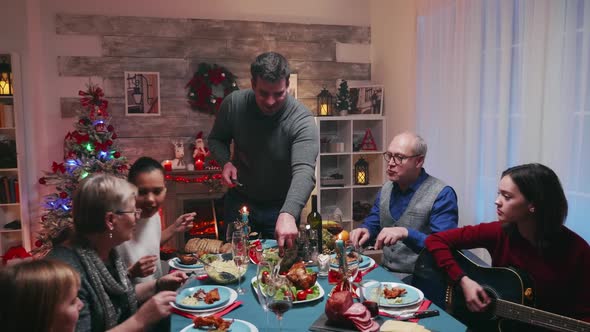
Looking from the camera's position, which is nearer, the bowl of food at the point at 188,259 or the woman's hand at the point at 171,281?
the woman's hand at the point at 171,281

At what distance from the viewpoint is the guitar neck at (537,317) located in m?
1.55

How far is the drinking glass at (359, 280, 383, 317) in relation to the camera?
1.52 m

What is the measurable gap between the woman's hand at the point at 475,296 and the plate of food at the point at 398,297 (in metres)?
0.30

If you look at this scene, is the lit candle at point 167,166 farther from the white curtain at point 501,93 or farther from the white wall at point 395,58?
the white curtain at point 501,93

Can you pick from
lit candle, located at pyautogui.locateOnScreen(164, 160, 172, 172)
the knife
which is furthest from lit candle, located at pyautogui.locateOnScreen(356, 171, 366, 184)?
the knife

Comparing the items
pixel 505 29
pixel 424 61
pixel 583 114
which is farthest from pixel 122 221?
pixel 424 61

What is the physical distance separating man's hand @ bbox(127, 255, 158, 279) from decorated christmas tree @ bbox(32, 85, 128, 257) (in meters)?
2.40

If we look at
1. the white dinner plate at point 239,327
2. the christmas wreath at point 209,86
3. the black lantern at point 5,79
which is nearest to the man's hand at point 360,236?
the white dinner plate at point 239,327

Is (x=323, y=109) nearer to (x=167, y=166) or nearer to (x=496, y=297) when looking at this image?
(x=167, y=166)

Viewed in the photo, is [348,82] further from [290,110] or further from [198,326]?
[198,326]

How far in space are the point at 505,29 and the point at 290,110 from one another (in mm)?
1661

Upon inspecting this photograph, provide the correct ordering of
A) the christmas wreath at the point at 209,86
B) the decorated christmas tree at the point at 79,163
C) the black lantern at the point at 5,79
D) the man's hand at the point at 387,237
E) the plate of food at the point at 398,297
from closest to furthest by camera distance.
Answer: the plate of food at the point at 398,297
the man's hand at the point at 387,237
the decorated christmas tree at the point at 79,163
the black lantern at the point at 5,79
the christmas wreath at the point at 209,86

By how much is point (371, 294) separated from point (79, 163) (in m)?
3.44

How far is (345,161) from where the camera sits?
194 inches
